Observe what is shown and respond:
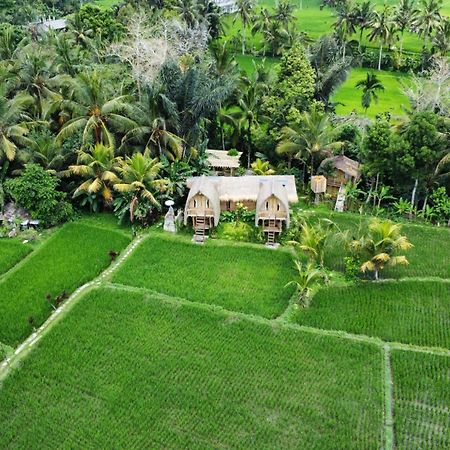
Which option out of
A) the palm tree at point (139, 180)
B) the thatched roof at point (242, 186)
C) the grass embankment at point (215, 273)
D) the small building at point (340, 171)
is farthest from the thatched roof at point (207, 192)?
the small building at point (340, 171)

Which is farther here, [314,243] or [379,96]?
[379,96]

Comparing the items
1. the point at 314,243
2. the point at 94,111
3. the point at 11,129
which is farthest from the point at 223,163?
the point at 11,129

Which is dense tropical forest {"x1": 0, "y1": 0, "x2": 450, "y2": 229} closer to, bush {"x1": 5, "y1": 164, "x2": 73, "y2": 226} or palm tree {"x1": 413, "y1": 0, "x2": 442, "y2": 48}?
bush {"x1": 5, "y1": 164, "x2": 73, "y2": 226}

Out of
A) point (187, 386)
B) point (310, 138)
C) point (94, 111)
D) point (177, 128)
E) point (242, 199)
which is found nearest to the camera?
point (187, 386)

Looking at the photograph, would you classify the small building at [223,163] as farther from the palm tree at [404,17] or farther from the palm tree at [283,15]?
the palm tree at [404,17]

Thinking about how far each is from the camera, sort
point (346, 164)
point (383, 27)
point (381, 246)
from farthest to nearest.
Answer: point (383, 27) < point (346, 164) < point (381, 246)

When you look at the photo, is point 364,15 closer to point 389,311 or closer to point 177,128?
point 177,128

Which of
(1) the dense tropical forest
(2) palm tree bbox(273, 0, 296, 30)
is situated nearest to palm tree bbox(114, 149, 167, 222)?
(1) the dense tropical forest
